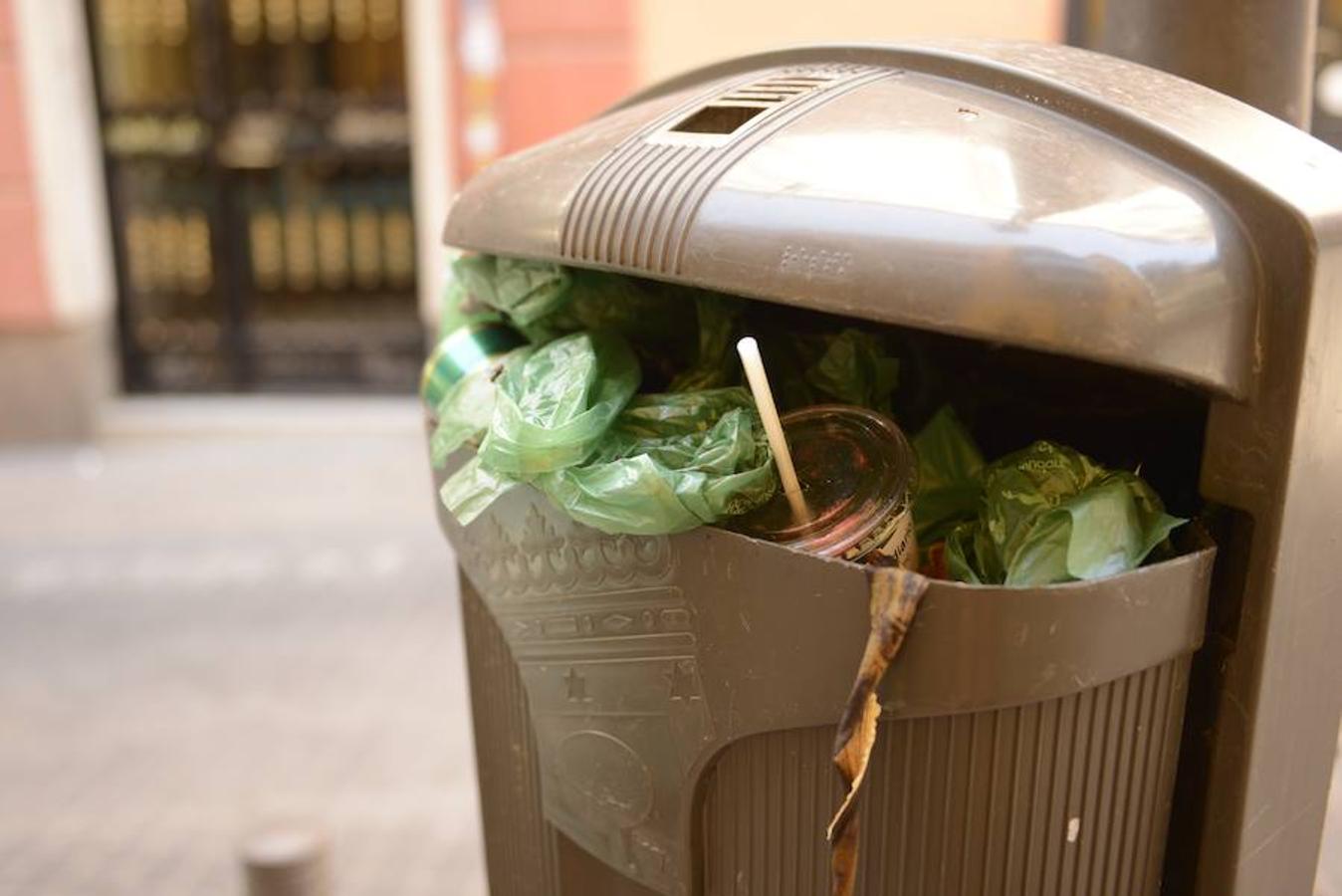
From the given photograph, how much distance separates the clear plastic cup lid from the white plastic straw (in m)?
0.02

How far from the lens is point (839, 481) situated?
1.38 metres

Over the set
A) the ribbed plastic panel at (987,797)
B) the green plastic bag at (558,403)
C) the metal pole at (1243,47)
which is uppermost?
the metal pole at (1243,47)

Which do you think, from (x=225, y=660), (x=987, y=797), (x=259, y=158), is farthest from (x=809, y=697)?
(x=259, y=158)

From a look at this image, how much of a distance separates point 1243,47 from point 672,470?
926mm

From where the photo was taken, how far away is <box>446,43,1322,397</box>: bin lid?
1.15 metres

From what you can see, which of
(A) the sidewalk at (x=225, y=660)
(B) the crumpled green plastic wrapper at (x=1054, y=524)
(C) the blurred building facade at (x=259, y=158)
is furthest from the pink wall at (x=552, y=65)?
(B) the crumpled green plastic wrapper at (x=1054, y=524)

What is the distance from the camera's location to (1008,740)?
1212 millimetres

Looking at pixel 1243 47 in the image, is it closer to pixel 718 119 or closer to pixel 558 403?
pixel 718 119

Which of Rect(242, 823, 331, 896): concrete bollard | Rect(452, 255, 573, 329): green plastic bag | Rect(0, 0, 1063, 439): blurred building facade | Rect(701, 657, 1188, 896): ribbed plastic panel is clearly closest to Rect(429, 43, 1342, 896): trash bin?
Rect(701, 657, 1188, 896): ribbed plastic panel

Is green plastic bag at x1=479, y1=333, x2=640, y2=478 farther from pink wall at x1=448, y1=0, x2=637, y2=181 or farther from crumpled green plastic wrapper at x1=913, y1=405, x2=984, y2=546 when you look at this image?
pink wall at x1=448, y1=0, x2=637, y2=181

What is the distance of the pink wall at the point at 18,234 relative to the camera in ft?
19.8

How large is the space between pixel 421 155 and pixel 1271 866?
5.17 metres

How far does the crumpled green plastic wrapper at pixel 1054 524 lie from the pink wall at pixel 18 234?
5684 mm

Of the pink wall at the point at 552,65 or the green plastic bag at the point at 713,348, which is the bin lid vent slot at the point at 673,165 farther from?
the pink wall at the point at 552,65
